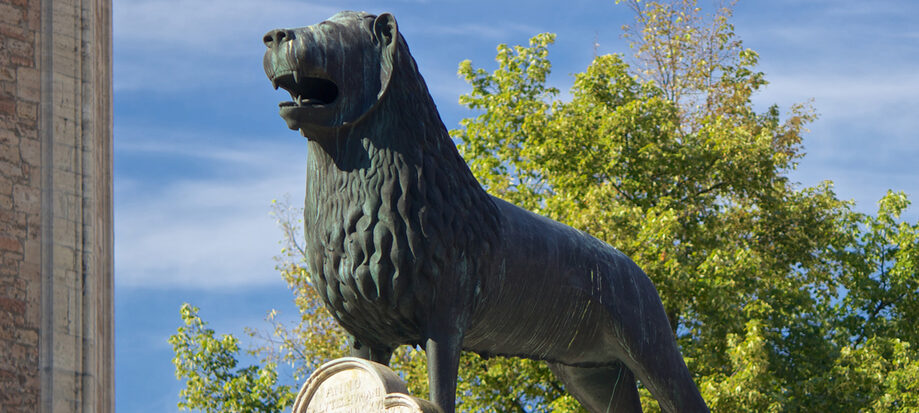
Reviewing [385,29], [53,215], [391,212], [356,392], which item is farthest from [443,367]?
[53,215]

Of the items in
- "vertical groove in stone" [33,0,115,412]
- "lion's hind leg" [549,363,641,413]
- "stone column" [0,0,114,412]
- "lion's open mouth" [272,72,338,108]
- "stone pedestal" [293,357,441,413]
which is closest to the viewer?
"stone pedestal" [293,357,441,413]

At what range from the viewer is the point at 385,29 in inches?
278

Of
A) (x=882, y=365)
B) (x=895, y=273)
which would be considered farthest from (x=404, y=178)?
(x=895, y=273)

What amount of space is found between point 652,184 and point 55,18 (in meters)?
8.61

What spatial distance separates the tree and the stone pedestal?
10991 millimetres

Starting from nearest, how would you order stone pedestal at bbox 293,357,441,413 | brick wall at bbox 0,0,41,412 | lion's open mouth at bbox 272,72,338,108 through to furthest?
stone pedestal at bbox 293,357,441,413 < lion's open mouth at bbox 272,72,338,108 < brick wall at bbox 0,0,41,412

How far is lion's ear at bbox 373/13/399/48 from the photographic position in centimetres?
701

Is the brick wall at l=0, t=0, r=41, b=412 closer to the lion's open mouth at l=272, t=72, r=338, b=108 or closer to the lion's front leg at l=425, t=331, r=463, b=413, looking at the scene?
the lion's open mouth at l=272, t=72, r=338, b=108

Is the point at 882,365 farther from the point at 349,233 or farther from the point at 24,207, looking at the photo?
the point at 349,233

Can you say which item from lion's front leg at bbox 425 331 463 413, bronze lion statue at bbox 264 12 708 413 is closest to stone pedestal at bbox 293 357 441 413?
lion's front leg at bbox 425 331 463 413

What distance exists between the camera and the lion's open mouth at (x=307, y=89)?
6.95 m

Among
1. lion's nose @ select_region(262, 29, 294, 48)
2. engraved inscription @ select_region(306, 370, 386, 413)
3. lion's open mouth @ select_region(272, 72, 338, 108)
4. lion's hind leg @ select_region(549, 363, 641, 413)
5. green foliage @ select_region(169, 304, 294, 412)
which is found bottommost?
engraved inscription @ select_region(306, 370, 386, 413)

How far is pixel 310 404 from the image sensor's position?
274 inches

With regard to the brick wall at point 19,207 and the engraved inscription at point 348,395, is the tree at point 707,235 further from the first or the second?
the engraved inscription at point 348,395
